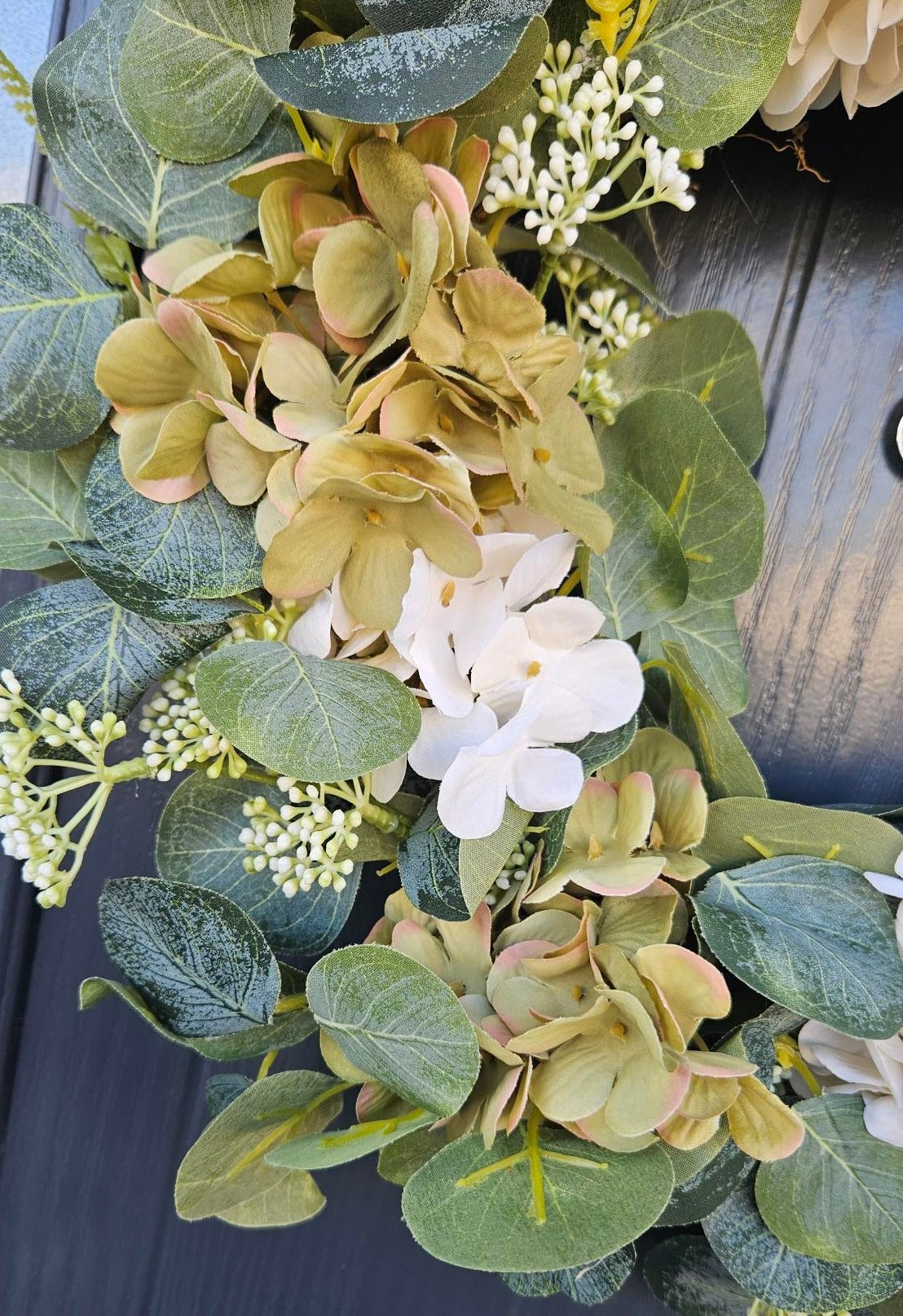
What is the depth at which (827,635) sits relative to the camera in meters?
0.57

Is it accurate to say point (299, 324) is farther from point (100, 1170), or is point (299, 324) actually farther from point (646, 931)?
point (100, 1170)

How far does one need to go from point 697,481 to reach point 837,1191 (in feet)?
1.31

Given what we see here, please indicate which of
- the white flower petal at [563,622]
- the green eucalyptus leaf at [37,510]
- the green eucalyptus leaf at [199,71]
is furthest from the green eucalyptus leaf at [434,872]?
the green eucalyptus leaf at [199,71]

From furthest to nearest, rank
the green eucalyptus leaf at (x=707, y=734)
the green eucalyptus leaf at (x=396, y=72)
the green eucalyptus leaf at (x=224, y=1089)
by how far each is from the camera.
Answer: the green eucalyptus leaf at (x=224, y=1089)
the green eucalyptus leaf at (x=707, y=734)
the green eucalyptus leaf at (x=396, y=72)

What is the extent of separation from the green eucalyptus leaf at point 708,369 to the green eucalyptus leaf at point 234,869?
1.03 ft

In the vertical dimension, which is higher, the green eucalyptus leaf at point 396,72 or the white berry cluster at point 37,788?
the green eucalyptus leaf at point 396,72

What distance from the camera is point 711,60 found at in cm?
43

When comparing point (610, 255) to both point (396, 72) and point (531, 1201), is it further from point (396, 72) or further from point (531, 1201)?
point (531, 1201)

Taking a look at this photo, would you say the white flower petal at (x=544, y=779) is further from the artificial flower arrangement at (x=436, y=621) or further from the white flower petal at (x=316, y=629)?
the white flower petal at (x=316, y=629)

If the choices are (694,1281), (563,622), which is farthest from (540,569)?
(694,1281)

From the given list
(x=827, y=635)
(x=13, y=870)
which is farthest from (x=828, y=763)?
(x=13, y=870)

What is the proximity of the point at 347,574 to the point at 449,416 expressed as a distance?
0.28 feet

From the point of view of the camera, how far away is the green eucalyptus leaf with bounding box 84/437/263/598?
0.40 m

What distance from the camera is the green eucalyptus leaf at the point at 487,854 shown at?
0.40 meters
